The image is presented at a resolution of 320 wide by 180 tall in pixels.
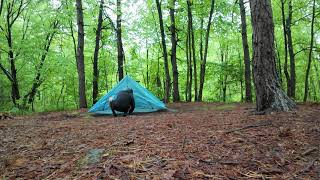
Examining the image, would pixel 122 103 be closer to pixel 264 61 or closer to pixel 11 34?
pixel 264 61

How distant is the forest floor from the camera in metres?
2.65

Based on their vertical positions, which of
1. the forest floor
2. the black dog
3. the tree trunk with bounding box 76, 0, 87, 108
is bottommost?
the forest floor

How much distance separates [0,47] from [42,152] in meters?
15.6

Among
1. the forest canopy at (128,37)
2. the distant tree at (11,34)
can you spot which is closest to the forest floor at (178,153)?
the forest canopy at (128,37)

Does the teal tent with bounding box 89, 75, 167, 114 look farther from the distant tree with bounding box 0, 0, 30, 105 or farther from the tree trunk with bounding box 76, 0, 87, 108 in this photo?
the distant tree with bounding box 0, 0, 30, 105

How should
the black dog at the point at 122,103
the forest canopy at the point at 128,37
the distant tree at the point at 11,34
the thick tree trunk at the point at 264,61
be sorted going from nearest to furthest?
the thick tree trunk at the point at 264,61, the black dog at the point at 122,103, the forest canopy at the point at 128,37, the distant tree at the point at 11,34

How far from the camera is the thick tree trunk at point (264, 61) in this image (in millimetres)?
5738

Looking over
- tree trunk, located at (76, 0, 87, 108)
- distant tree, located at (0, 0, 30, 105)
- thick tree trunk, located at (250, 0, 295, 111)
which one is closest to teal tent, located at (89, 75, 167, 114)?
tree trunk, located at (76, 0, 87, 108)

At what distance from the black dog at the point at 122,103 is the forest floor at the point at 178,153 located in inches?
154

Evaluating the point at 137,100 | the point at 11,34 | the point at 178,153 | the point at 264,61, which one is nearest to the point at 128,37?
the point at 11,34

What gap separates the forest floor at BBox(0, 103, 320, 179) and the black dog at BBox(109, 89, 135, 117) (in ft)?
12.8

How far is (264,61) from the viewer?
583cm

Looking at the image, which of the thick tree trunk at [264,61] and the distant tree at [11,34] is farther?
the distant tree at [11,34]

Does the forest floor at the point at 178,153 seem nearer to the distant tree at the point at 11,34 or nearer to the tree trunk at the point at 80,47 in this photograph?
the tree trunk at the point at 80,47
